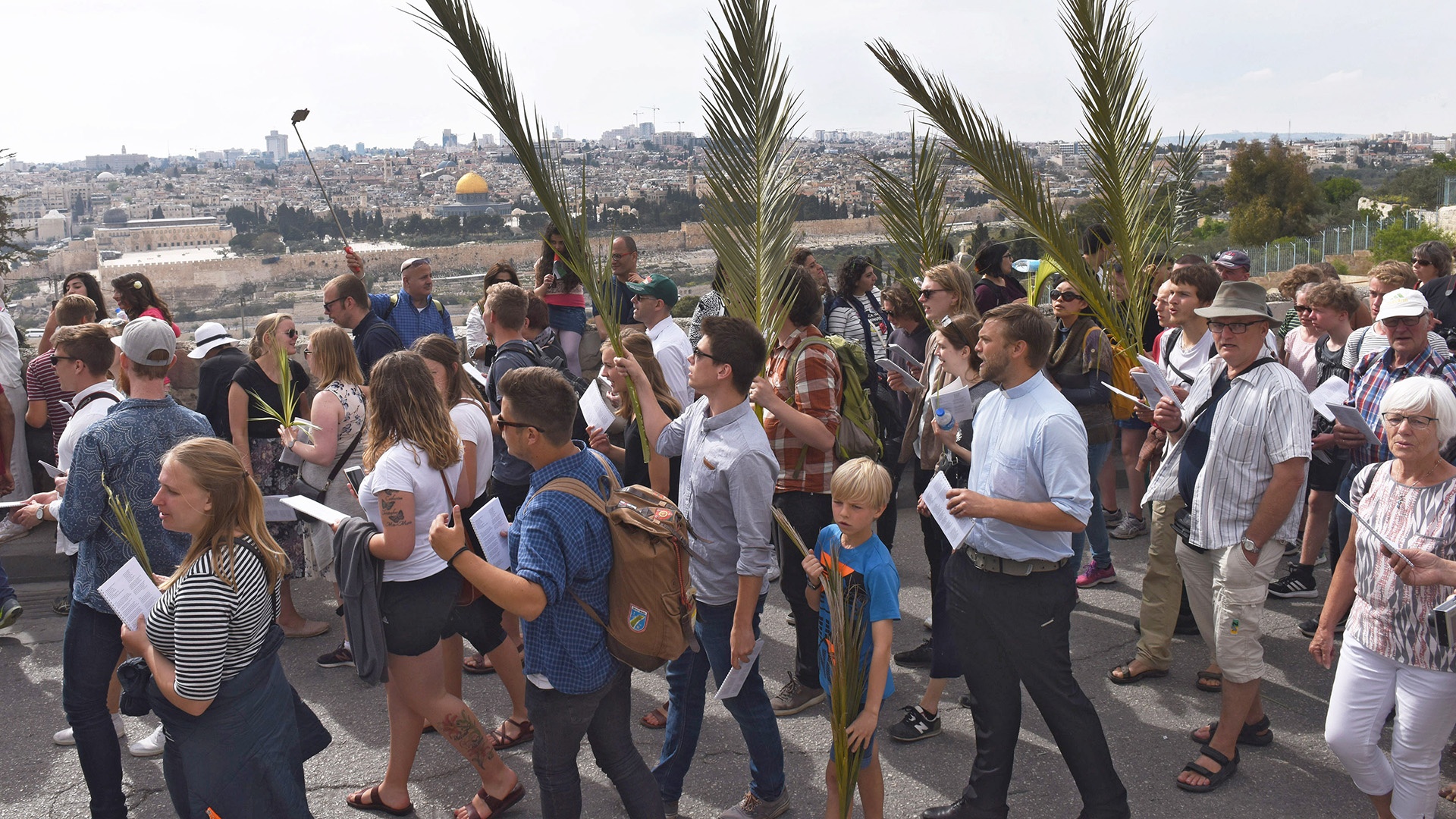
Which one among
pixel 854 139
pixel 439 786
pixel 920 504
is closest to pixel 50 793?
pixel 439 786

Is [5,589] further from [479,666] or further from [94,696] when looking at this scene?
[479,666]

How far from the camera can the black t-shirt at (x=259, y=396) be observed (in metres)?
5.45

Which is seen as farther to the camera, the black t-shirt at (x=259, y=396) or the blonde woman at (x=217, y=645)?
the black t-shirt at (x=259, y=396)

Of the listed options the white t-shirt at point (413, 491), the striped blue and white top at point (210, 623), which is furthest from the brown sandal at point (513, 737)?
the striped blue and white top at point (210, 623)

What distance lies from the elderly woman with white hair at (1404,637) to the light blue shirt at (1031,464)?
38.9 inches

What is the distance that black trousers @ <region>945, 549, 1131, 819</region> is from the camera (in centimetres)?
344

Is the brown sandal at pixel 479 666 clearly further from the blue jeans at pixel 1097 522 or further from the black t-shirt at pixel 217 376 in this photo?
the blue jeans at pixel 1097 522

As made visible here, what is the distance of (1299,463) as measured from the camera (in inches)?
151

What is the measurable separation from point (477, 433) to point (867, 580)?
1.81m

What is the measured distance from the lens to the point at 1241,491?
398 cm

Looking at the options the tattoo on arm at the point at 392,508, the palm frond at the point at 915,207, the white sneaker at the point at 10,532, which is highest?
the palm frond at the point at 915,207

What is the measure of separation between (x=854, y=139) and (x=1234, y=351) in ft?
13.1

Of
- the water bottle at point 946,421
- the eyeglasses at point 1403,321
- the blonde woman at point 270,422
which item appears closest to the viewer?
the water bottle at point 946,421

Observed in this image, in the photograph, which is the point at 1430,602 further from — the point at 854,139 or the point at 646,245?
the point at 646,245
